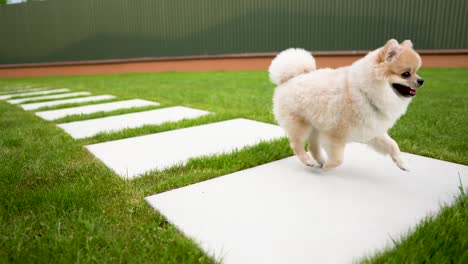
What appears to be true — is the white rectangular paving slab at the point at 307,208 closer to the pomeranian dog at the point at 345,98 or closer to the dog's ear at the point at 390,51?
the pomeranian dog at the point at 345,98

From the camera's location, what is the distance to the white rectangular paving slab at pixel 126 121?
8.90ft

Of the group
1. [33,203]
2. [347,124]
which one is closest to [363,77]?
[347,124]

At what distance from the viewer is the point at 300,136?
1634 mm

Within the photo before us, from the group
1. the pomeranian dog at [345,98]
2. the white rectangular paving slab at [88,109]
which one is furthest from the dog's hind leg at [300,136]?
the white rectangular paving slab at [88,109]

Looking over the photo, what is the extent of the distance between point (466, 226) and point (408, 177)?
0.47m

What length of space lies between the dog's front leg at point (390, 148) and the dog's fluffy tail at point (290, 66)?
1.64ft

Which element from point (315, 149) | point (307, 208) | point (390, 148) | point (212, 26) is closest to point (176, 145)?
point (315, 149)

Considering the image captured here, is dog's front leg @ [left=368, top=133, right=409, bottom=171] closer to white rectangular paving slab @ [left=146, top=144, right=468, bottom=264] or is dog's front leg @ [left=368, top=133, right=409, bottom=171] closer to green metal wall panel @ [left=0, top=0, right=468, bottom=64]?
white rectangular paving slab @ [left=146, top=144, right=468, bottom=264]

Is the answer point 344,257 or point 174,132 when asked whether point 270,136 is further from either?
point 344,257

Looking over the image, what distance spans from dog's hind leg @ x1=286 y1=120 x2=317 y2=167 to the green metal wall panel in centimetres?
744

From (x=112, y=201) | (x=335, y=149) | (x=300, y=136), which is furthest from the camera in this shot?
(x=300, y=136)

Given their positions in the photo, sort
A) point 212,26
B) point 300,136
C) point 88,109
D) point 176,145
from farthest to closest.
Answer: point 212,26, point 88,109, point 176,145, point 300,136

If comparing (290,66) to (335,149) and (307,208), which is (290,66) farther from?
(307,208)

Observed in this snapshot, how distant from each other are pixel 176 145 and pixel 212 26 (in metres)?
8.01
